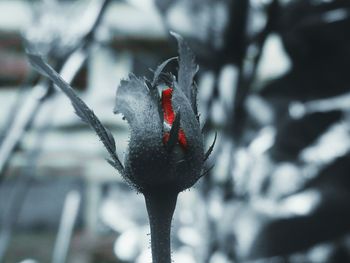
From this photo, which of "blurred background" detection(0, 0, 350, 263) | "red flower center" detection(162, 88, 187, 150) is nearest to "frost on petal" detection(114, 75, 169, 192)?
"red flower center" detection(162, 88, 187, 150)

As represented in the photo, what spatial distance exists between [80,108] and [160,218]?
6 centimetres

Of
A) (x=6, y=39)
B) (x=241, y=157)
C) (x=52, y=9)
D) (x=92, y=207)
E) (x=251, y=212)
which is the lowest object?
(x=251, y=212)

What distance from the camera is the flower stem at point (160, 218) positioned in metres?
0.28

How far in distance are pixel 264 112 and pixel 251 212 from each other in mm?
206

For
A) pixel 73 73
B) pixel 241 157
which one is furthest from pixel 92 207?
pixel 73 73

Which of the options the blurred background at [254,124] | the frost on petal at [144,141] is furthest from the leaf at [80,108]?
the blurred background at [254,124]

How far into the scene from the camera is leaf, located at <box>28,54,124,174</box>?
26cm

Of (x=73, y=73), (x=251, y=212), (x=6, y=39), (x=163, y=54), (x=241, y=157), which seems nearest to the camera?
(x=73, y=73)

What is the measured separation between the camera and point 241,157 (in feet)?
3.60

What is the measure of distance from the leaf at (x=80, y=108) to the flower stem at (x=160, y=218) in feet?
0.07

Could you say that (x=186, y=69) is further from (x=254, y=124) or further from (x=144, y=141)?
(x=254, y=124)

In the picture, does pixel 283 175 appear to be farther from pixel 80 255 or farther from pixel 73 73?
pixel 80 255

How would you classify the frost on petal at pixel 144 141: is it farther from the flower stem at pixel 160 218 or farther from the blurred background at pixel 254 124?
the blurred background at pixel 254 124

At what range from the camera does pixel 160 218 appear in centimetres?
29
